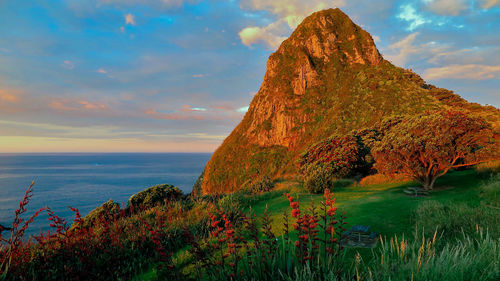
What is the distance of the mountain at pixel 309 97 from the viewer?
1996 inches

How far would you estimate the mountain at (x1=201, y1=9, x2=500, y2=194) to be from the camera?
50688mm

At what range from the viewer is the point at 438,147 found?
10859 millimetres

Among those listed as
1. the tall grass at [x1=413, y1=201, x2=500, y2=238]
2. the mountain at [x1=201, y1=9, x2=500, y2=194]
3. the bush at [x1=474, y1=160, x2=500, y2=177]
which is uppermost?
the mountain at [x1=201, y1=9, x2=500, y2=194]

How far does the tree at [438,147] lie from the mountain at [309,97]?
3733 cm

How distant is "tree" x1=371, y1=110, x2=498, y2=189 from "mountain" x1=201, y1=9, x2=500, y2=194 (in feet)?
122

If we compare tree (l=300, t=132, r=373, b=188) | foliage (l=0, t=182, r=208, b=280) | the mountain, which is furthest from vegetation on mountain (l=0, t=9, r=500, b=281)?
the mountain

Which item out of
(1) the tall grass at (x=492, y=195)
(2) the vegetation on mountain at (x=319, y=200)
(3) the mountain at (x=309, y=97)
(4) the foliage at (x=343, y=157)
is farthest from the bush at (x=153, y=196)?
(3) the mountain at (x=309, y=97)

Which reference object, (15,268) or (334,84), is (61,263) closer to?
(15,268)

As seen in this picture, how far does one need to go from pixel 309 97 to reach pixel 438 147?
55.1 meters

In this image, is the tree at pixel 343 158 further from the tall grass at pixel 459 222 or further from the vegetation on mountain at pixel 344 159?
the tall grass at pixel 459 222

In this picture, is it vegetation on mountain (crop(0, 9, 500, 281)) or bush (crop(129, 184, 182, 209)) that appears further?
bush (crop(129, 184, 182, 209))

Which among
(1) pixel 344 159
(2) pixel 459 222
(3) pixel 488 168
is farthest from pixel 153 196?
(3) pixel 488 168

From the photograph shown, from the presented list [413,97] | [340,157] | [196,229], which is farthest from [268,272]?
[413,97]

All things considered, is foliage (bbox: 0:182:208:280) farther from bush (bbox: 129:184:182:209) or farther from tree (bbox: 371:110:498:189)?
tree (bbox: 371:110:498:189)
